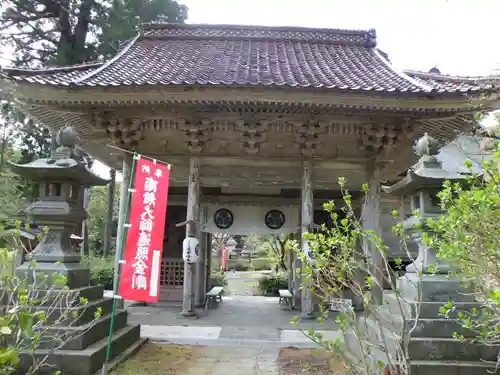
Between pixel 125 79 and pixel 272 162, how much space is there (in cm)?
346

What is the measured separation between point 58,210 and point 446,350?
→ 15.6 feet

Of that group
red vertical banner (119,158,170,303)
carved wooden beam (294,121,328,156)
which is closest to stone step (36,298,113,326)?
red vertical banner (119,158,170,303)

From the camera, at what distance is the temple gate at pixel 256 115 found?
24.6ft

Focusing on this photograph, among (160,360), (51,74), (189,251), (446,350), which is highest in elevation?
(51,74)

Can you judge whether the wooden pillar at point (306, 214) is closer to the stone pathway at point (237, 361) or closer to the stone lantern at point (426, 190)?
the stone pathway at point (237, 361)

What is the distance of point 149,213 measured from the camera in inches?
209

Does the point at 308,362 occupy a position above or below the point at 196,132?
below

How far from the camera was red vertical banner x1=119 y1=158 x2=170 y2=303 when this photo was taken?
16.5 feet

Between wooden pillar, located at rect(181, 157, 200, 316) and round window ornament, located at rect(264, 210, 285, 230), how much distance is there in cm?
217

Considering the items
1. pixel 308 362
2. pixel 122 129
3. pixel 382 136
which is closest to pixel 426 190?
pixel 308 362

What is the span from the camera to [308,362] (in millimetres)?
5648

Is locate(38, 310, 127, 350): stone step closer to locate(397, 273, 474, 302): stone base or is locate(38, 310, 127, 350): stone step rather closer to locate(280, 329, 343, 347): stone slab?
locate(280, 329, 343, 347): stone slab

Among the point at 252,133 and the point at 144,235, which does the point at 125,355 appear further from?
the point at 252,133

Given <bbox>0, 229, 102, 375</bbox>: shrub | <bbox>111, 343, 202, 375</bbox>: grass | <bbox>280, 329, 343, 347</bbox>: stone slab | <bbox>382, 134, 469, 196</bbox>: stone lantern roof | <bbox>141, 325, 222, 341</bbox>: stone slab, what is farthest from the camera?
<bbox>141, 325, 222, 341</bbox>: stone slab
